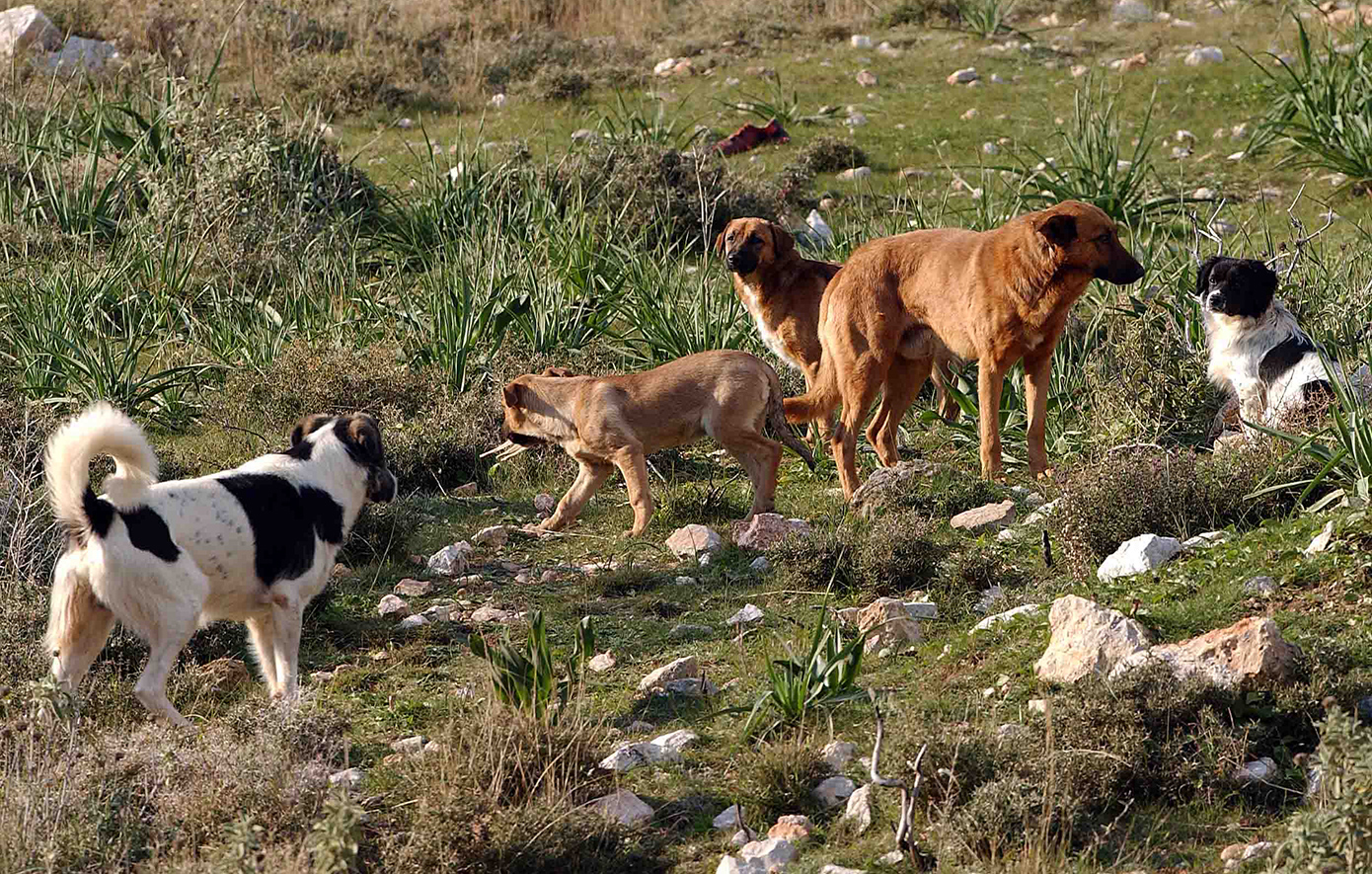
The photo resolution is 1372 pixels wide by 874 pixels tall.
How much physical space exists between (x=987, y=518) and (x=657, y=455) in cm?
265

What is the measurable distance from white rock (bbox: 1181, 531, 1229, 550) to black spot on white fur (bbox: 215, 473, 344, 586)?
3.71 metres

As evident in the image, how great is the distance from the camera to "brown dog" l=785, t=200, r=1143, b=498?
897 cm

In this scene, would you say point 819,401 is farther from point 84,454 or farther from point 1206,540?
point 84,454

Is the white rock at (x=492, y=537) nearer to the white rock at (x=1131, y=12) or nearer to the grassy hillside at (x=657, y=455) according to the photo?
the grassy hillside at (x=657, y=455)

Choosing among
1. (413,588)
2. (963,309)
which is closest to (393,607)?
(413,588)

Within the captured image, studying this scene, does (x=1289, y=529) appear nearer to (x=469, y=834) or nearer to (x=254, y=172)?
(x=469, y=834)

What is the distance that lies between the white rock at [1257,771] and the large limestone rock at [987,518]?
316cm

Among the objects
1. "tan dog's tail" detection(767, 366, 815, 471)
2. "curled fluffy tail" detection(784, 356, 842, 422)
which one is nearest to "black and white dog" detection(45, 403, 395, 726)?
"tan dog's tail" detection(767, 366, 815, 471)

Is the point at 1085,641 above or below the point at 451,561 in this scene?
above

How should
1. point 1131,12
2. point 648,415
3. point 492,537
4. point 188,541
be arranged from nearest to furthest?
point 188,541, point 492,537, point 648,415, point 1131,12

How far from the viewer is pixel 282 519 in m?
6.57

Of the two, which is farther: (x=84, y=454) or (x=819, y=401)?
(x=819, y=401)

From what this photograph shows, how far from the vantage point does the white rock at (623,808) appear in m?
5.17

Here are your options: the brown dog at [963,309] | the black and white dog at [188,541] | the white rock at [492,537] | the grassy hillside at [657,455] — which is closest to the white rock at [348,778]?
the grassy hillside at [657,455]
